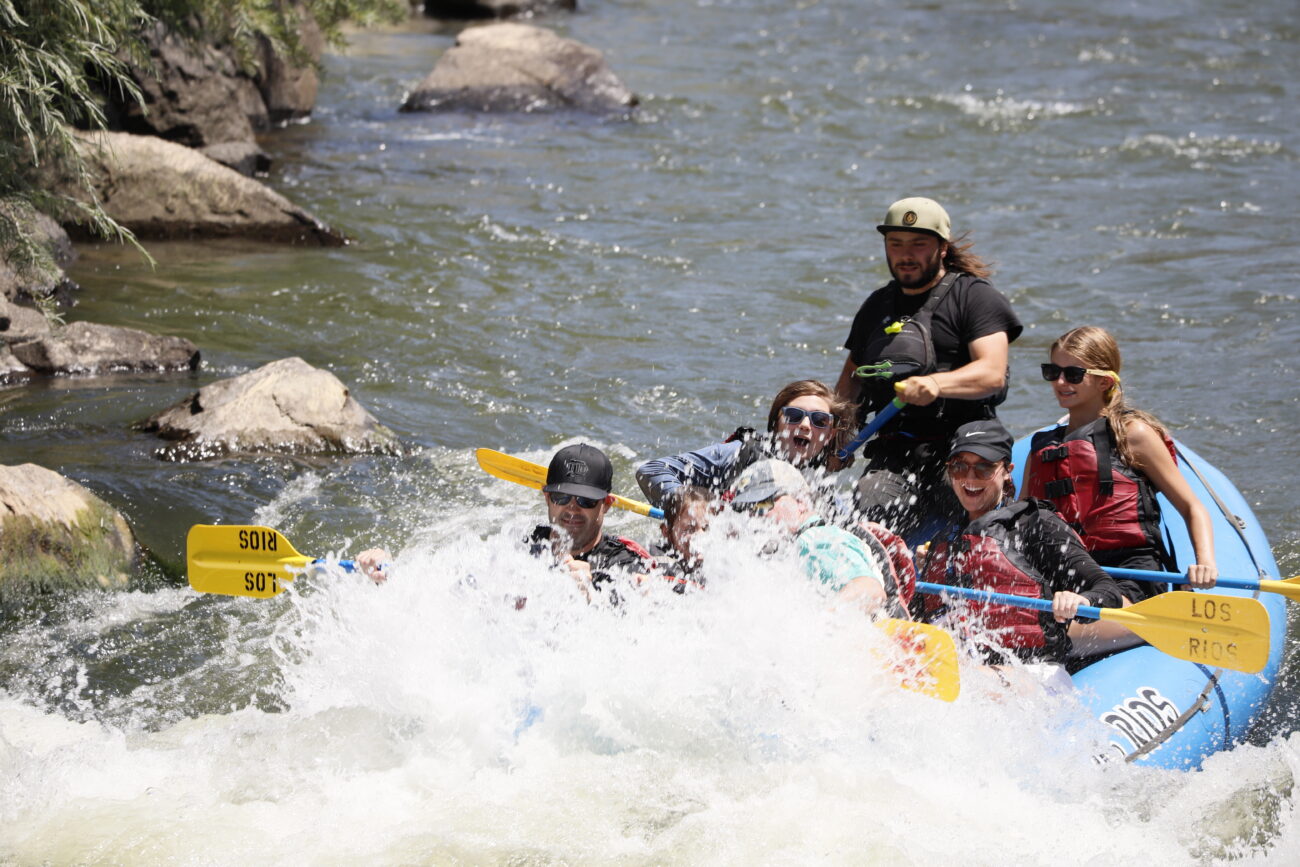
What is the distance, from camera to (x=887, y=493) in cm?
510

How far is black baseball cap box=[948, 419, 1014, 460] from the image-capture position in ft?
14.9

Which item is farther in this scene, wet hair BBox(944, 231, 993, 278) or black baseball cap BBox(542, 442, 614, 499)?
wet hair BBox(944, 231, 993, 278)

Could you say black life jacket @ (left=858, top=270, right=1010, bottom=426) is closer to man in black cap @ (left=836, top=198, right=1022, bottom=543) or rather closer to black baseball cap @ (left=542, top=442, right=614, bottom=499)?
man in black cap @ (left=836, top=198, right=1022, bottom=543)

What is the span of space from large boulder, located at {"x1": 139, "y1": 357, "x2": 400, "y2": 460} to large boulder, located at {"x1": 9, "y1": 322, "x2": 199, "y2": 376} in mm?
983

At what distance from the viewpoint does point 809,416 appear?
4672 millimetres

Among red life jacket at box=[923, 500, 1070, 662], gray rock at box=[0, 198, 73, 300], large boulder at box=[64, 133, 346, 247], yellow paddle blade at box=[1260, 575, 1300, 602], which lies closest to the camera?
red life jacket at box=[923, 500, 1070, 662]

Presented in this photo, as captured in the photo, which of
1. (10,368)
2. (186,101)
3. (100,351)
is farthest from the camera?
(186,101)

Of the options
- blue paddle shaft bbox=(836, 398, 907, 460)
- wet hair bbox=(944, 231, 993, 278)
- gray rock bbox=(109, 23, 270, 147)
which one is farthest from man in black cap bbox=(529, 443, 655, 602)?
gray rock bbox=(109, 23, 270, 147)

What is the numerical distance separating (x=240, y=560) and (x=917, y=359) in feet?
8.41

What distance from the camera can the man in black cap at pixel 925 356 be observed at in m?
4.98

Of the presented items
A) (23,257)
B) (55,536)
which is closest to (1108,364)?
(55,536)

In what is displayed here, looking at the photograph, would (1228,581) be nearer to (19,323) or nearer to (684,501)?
(684,501)

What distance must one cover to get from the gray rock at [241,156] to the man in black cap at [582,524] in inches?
345

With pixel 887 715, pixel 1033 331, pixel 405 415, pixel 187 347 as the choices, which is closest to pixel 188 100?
pixel 187 347
